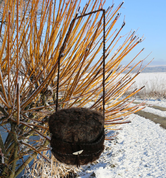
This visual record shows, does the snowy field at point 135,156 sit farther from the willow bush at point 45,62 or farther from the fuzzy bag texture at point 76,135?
the fuzzy bag texture at point 76,135

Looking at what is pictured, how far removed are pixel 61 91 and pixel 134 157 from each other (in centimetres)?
260

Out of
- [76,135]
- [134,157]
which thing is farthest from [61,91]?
[134,157]

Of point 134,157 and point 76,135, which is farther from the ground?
point 76,135

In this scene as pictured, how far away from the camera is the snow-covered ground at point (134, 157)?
10.6 feet

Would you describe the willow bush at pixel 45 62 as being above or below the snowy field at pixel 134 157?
above

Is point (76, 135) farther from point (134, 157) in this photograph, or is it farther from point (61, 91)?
point (134, 157)

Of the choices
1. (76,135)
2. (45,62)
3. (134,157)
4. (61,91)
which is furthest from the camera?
(134,157)

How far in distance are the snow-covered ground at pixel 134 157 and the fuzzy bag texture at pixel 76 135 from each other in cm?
171

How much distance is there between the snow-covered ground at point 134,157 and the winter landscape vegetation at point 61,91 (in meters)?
0.02

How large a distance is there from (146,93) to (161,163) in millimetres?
9210

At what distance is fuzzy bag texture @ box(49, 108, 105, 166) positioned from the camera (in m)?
0.81

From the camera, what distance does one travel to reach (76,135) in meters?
0.82

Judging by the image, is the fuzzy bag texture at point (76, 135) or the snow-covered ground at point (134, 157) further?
the snow-covered ground at point (134, 157)

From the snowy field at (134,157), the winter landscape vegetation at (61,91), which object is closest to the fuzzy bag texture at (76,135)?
the winter landscape vegetation at (61,91)
